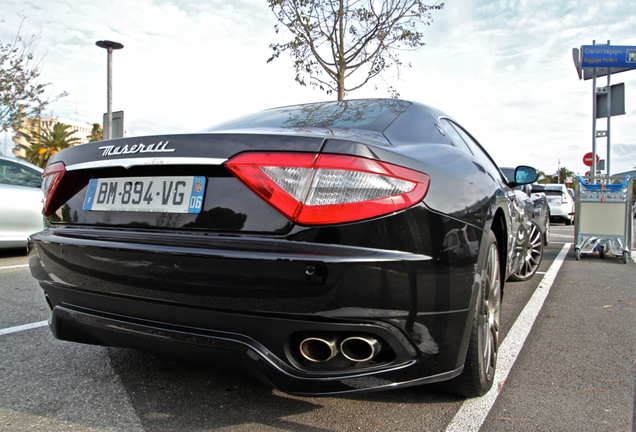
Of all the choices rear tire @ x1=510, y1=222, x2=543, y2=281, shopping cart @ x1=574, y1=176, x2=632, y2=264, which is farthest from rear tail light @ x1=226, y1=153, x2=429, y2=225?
shopping cart @ x1=574, y1=176, x2=632, y2=264

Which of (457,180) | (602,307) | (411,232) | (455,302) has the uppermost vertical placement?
(457,180)

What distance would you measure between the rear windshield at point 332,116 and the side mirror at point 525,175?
1608 millimetres

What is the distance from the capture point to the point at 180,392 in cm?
217

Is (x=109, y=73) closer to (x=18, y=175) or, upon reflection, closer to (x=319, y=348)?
(x=18, y=175)

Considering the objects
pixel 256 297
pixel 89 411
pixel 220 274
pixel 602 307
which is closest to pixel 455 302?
pixel 256 297

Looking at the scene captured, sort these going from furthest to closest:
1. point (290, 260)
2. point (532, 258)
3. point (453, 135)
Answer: point (532, 258), point (453, 135), point (290, 260)

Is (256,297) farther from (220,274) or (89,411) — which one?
(89,411)

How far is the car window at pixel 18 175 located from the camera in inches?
245

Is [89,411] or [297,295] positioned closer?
[297,295]

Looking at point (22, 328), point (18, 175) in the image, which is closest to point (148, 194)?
point (22, 328)

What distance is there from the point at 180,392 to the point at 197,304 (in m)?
0.71

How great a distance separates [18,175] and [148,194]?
5.53 metres

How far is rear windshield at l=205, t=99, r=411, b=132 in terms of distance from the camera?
220 cm

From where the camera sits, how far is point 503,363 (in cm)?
262
